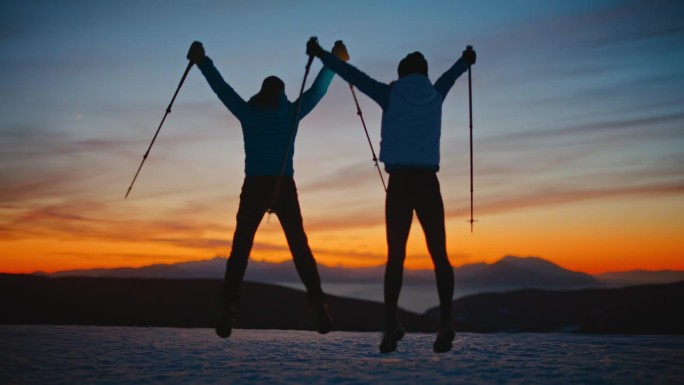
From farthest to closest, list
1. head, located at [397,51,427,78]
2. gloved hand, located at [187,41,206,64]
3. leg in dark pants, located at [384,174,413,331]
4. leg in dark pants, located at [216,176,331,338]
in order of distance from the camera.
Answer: gloved hand, located at [187,41,206,64] < leg in dark pants, located at [216,176,331,338] < head, located at [397,51,427,78] < leg in dark pants, located at [384,174,413,331]

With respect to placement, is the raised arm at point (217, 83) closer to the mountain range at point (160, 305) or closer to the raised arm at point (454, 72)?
the raised arm at point (454, 72)

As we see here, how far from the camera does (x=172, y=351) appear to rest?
577cm

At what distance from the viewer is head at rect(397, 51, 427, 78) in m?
5.67

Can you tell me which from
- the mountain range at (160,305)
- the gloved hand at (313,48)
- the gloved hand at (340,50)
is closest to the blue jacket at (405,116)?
the gloved hand at (313,48)

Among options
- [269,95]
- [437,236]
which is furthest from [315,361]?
[269,95]

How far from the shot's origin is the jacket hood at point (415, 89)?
5.50 meters

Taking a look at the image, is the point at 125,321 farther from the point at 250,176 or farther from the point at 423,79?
the point at 423,79

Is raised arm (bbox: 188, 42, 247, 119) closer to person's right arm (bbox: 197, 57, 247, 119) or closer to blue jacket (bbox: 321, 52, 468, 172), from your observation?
person's right arm (bbox: 197, 57, 247, 119)

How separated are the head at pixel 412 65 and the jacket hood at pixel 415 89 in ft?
0.30

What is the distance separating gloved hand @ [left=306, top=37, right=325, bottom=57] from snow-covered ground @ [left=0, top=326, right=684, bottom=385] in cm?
287

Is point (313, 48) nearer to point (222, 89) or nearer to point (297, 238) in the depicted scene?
point (222, 89)

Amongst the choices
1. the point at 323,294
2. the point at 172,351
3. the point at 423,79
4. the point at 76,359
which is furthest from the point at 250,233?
the point at 423,79

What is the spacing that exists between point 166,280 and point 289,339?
8.96m

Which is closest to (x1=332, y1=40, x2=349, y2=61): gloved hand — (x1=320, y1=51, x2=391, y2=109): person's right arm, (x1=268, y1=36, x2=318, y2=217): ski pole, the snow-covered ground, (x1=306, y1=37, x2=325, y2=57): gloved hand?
(x1=268, y1=36, x2=318, y2=217): ski pole
